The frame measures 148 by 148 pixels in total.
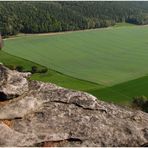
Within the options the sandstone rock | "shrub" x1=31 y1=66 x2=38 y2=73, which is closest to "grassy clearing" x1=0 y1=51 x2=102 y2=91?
"shrub" x1=31 y1=66 x2=38 y2=73

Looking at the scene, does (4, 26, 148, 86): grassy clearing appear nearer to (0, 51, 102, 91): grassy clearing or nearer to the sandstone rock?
(0, 51, 102, 91): grassy clearing

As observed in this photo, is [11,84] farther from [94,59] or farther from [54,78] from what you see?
[94,59]

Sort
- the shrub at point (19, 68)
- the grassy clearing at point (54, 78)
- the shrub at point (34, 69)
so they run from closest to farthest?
the grassy clearing at point (54, 78) < the shrub at point (19, 68) < the shrub at point (34, 69)

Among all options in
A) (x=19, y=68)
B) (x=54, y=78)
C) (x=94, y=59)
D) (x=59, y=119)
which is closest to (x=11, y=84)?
(x=59, y=119)

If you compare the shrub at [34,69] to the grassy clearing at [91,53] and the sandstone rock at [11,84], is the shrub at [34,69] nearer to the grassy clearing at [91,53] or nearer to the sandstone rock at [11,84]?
the grassy clearing at [91,53]

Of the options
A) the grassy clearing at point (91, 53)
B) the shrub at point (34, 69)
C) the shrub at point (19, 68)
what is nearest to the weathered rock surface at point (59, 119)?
the grassy clearing at point (91, 53)

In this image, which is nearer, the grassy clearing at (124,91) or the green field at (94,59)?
the grassy clearing at (124,91)

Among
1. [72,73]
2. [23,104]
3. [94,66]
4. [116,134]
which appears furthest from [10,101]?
[94,66]
